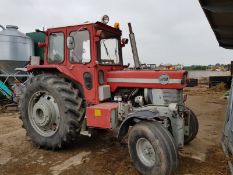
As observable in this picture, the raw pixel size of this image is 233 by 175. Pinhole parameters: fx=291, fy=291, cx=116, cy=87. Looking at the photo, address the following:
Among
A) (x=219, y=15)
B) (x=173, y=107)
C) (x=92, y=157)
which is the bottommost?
(x=92, y=157)

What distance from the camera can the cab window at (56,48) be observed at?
5.84 m

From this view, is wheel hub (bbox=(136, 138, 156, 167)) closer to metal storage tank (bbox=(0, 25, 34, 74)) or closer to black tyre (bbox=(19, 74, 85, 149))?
black tyre (bbox=(19, 74, 85, 149))

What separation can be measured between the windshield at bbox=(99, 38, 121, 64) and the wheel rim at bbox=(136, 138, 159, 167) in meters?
1.86

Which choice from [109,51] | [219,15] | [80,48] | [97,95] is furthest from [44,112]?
[219,15]

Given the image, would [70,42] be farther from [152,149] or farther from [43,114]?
[152,149]

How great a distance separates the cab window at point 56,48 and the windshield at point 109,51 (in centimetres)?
82

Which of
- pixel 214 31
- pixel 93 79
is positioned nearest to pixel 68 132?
pixel 93 79

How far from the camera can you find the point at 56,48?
5930 mm

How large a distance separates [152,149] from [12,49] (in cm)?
823

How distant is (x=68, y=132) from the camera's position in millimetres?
5262

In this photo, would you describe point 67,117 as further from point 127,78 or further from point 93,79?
point 127,78

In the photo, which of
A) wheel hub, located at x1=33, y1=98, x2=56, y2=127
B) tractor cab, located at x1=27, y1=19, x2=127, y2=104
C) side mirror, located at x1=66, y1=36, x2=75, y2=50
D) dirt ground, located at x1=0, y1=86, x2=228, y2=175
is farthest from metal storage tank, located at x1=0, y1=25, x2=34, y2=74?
side mirror, located at x1=66, y1=36, x2=75, y2=50

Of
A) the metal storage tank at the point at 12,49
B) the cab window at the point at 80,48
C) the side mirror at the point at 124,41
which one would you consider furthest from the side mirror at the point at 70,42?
the metal storage tank at the point at 12,49

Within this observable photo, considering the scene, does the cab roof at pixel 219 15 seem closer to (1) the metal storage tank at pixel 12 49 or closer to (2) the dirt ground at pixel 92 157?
(2) the dirt ground at pixel 92 157
